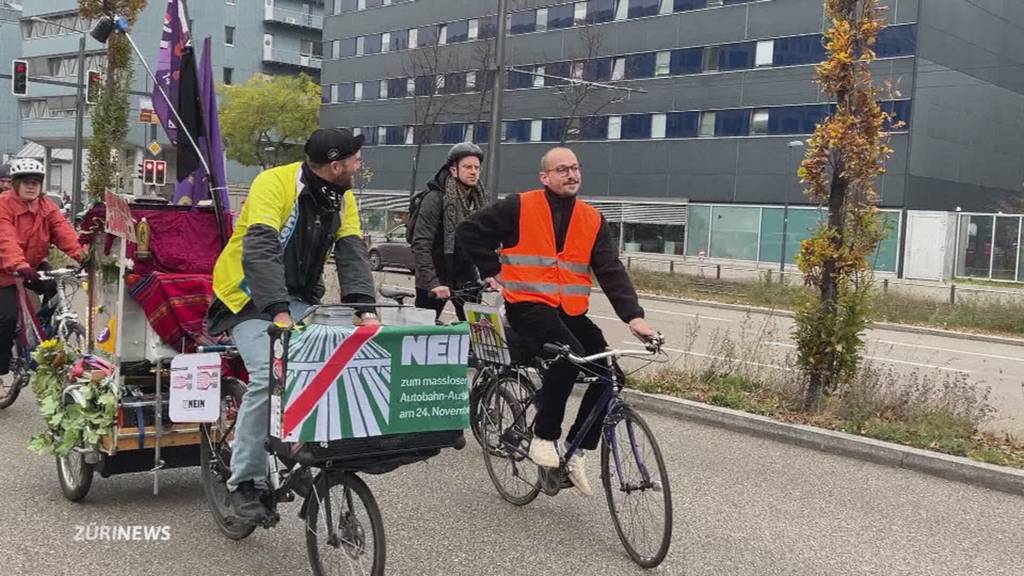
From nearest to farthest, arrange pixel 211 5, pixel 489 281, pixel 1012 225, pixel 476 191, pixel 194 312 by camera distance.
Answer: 1. pixel 194 312
2. pixel 489 281
3. pixel 476 191
4. pixel 1012 225
5. pixel 211 5

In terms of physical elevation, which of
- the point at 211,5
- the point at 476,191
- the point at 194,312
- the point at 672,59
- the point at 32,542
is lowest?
the point at 32,542

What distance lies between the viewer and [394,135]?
6047cm

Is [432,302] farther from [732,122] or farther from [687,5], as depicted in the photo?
[687,5]

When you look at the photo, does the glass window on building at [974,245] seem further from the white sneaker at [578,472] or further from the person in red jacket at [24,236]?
the person in red jacket at [24,236]

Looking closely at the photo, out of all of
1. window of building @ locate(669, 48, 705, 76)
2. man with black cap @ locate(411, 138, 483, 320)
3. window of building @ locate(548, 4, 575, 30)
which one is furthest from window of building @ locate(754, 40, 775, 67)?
man with black cap @ locate(411, 138, 483, 320)

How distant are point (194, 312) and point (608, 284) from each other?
84.7 inches

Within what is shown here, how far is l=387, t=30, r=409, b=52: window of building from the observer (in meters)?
59.4

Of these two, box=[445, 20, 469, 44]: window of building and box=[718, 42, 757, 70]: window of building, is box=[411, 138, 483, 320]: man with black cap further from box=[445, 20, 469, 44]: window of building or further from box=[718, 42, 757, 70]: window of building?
box=[445, 20, 469, 44]: window of building

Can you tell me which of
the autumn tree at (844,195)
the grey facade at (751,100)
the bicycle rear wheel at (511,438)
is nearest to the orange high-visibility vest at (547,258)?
the bicycle rear wheel at (511,438)

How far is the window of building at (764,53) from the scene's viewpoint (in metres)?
41.4

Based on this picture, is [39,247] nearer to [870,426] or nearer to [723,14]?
[870,426]

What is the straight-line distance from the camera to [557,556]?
4574 millimetres

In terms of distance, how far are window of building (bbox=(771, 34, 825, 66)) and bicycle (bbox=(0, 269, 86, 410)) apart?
121 feet

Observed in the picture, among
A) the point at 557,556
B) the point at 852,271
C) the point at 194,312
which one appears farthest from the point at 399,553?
the point at 852,271
